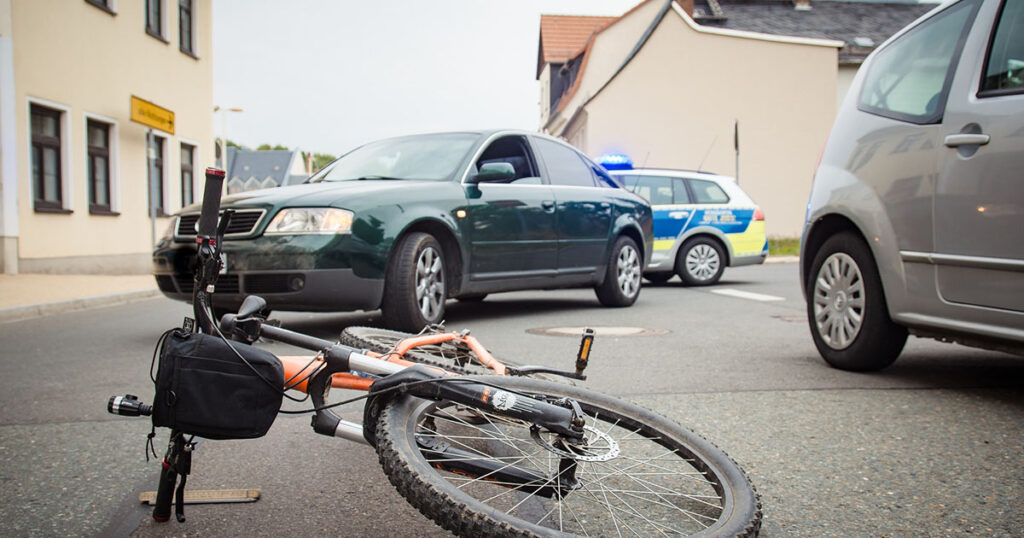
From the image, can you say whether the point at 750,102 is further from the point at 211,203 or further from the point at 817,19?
the point at 211,203

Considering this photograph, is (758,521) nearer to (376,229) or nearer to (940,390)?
(940,390)

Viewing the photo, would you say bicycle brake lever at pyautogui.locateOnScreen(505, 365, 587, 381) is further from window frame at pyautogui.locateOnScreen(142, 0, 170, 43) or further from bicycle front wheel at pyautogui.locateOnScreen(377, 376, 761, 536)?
window frame at pyautogui.locateOnScreen(142, 0, 170, 43)

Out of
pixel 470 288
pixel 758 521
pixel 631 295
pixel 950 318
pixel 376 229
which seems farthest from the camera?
pixel 631 295

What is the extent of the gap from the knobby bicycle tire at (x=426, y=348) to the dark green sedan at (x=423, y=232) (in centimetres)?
259

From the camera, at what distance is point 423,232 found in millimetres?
6590

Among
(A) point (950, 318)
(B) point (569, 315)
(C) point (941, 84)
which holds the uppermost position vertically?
(C) point (941, 84)

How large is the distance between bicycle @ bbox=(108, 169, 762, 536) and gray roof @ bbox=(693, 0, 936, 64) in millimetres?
31029

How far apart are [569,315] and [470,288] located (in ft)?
5.08

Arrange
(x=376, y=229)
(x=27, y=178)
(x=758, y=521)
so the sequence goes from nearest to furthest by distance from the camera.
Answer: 1. (x=758, y=521)
2. (x=376, y=229)
3. (x=27, y=178)

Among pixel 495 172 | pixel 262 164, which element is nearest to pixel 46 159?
pixel 495 172

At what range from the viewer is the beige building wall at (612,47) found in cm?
3062

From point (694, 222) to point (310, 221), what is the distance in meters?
8.06

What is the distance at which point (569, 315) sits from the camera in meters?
8.27

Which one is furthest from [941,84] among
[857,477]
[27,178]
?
[27,178]
